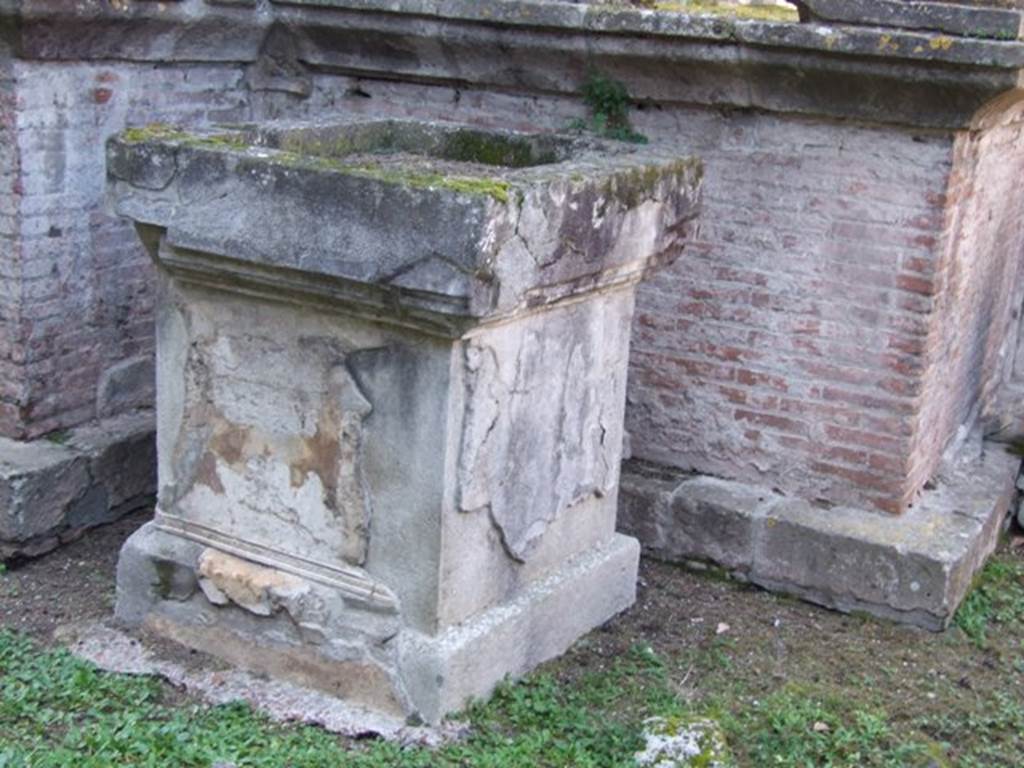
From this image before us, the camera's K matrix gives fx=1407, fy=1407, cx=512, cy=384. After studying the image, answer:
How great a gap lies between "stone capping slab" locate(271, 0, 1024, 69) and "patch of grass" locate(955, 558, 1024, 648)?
1.81 metres

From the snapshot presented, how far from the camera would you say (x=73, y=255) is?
16.0 ft

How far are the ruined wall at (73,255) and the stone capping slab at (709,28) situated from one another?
0.87m

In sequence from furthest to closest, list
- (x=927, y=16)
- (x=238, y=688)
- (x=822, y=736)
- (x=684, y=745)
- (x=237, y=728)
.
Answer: (x=927, y=16)
(x=238, y=688)
(x=822, y=736)
(x=237, y=728)
(x=684, y=745)

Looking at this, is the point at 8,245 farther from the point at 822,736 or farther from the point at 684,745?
the point at 822,736

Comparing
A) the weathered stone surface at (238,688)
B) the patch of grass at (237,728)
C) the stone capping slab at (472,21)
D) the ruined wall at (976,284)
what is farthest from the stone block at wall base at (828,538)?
the stone capping slab at (472,21)

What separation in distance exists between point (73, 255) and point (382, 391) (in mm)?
1664

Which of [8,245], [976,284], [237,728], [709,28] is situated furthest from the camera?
[976,284]

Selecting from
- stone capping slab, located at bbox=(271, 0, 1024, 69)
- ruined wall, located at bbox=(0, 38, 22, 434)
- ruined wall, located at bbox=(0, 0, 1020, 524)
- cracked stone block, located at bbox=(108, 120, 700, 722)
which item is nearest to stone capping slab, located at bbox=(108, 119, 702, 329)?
cracked stone block, located at bbox=(108, 120, 700, 722)

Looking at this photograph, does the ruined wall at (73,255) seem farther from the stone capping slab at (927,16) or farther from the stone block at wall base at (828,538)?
the stone capping slab at (927,16)

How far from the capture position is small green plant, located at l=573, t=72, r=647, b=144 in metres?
4.97

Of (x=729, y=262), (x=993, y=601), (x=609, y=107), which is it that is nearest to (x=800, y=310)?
(x=729, y=262)

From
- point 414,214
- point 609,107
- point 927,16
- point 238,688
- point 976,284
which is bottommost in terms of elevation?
point 238,688

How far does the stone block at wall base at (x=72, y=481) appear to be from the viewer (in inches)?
182

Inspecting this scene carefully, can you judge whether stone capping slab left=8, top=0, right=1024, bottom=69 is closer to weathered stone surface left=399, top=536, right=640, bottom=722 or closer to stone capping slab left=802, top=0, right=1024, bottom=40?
stone capping slab left=802, top=0, right=1024, bottom=40
